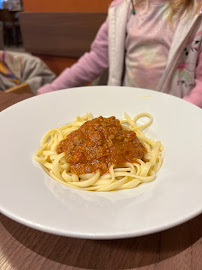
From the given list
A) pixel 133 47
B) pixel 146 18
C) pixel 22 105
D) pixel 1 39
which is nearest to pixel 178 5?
pixel 146 18

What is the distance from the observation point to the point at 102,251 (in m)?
0.61

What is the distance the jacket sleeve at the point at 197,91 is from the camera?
134 centimetres

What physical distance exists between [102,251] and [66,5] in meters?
2.68

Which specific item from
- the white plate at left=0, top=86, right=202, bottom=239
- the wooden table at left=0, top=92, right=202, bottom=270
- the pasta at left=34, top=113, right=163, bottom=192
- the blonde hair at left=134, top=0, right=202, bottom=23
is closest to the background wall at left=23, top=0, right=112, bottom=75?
the blonde hair at left=134, top=0, right=202, bottom=23

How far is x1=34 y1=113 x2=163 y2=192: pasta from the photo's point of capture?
765mm

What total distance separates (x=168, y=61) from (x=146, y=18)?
307mm

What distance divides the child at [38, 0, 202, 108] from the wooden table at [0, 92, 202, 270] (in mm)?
890

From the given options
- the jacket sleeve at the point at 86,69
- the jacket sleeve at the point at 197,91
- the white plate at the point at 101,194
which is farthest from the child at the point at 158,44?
the white plate at the point at 101,194

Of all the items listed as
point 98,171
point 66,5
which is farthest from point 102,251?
point 66,5

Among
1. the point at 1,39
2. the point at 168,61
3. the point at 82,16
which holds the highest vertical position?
the point at 82,16

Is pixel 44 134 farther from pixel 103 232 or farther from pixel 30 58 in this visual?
pixel 30 58

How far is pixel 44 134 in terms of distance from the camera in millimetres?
958

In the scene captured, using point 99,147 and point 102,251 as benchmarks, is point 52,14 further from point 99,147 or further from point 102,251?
point 102,251

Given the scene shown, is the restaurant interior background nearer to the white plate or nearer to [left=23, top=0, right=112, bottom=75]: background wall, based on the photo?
[left=23, top=0, right=112, bottom=75]: background wall
